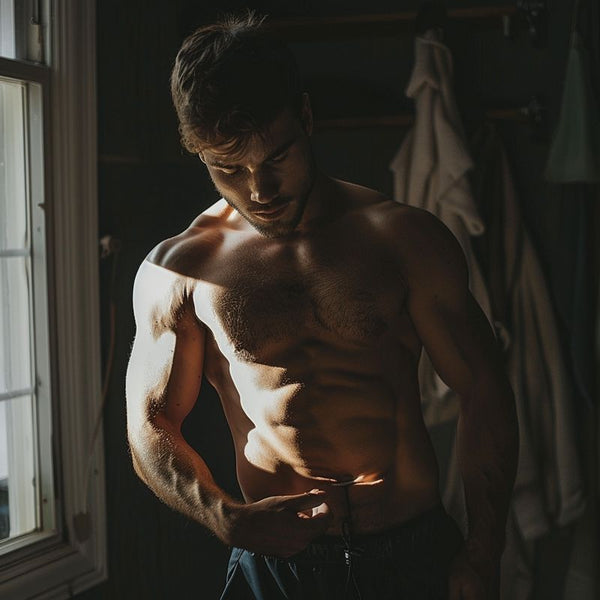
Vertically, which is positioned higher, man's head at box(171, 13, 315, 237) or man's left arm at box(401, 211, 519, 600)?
man's head at box(171, 13, 315, 237)

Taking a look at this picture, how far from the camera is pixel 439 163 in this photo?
80.7 inches

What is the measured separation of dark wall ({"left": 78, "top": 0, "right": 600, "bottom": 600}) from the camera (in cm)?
196

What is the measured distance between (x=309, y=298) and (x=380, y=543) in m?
0.37

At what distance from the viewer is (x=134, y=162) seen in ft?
6.63

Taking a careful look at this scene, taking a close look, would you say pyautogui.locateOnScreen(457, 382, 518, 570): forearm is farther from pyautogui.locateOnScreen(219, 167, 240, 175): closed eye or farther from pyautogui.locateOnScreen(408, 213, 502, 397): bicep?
pyautogui.locateOnScreen(219, 167, 240, 175): closed eye

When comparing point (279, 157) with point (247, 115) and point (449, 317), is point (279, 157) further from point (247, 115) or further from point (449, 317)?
point (449, 317)

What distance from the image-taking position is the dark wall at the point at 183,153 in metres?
1.96

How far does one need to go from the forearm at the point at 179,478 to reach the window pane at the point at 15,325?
24.6 inches

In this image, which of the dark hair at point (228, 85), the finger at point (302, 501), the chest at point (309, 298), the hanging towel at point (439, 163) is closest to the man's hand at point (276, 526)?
the finger at point (302, 501)

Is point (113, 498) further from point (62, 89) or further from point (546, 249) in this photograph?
point (546, 249)

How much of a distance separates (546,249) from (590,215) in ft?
0.55

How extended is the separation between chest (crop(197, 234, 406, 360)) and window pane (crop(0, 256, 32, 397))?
705mm

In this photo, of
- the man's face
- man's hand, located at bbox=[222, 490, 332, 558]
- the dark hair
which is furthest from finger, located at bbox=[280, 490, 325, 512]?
the dark hair

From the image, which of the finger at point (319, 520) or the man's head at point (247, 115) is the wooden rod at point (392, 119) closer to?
the man's head at point (247, 115)
